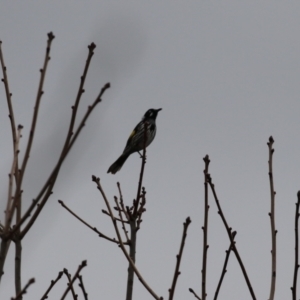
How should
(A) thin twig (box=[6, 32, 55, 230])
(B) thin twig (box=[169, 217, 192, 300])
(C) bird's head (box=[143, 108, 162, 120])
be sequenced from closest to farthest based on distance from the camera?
(A) thin twig (box=[6, 32, 55, 230]) < (B) thin twig (box=[169, 217, 192, 300]) < (C) bird's head (box=[143, 108, 162, 120])

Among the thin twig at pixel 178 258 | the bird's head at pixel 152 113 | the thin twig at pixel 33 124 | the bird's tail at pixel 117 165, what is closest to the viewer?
the thin twig at pixel 33 124

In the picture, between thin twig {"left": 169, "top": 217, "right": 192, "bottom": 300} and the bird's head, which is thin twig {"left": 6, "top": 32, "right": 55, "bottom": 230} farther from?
the bird's head

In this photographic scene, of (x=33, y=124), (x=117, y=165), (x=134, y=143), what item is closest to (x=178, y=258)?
(x=33, y=124)

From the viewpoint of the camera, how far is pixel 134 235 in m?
5.14

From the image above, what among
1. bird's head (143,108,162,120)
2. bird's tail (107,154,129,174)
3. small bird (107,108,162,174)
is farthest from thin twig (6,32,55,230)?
bird's head (143,108,162,120)

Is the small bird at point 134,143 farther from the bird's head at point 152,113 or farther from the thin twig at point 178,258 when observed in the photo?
the thin twig at point 178,258

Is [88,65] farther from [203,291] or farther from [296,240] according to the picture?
[296,240]

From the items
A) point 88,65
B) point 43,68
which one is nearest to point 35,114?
point 43,68

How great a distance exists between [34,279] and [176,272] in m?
1.19

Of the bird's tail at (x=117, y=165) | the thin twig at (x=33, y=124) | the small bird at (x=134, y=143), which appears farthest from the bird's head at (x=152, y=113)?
the thin twig at (x=33, y=124)

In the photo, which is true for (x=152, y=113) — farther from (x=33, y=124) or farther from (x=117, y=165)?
(x=33, y=124)

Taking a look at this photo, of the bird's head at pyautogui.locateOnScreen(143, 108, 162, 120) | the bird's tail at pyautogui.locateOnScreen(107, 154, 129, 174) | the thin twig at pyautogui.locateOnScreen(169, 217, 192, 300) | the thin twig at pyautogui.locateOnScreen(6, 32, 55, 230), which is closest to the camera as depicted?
the thin twig at pyautogui.locateOnScreen(6, 32, 55, 230)

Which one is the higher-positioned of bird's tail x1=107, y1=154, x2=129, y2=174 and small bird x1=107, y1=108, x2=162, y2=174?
small bird x1=107, y1=108, x2=162, y2=174

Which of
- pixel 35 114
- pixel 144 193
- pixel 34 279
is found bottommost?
pixel 34 279
